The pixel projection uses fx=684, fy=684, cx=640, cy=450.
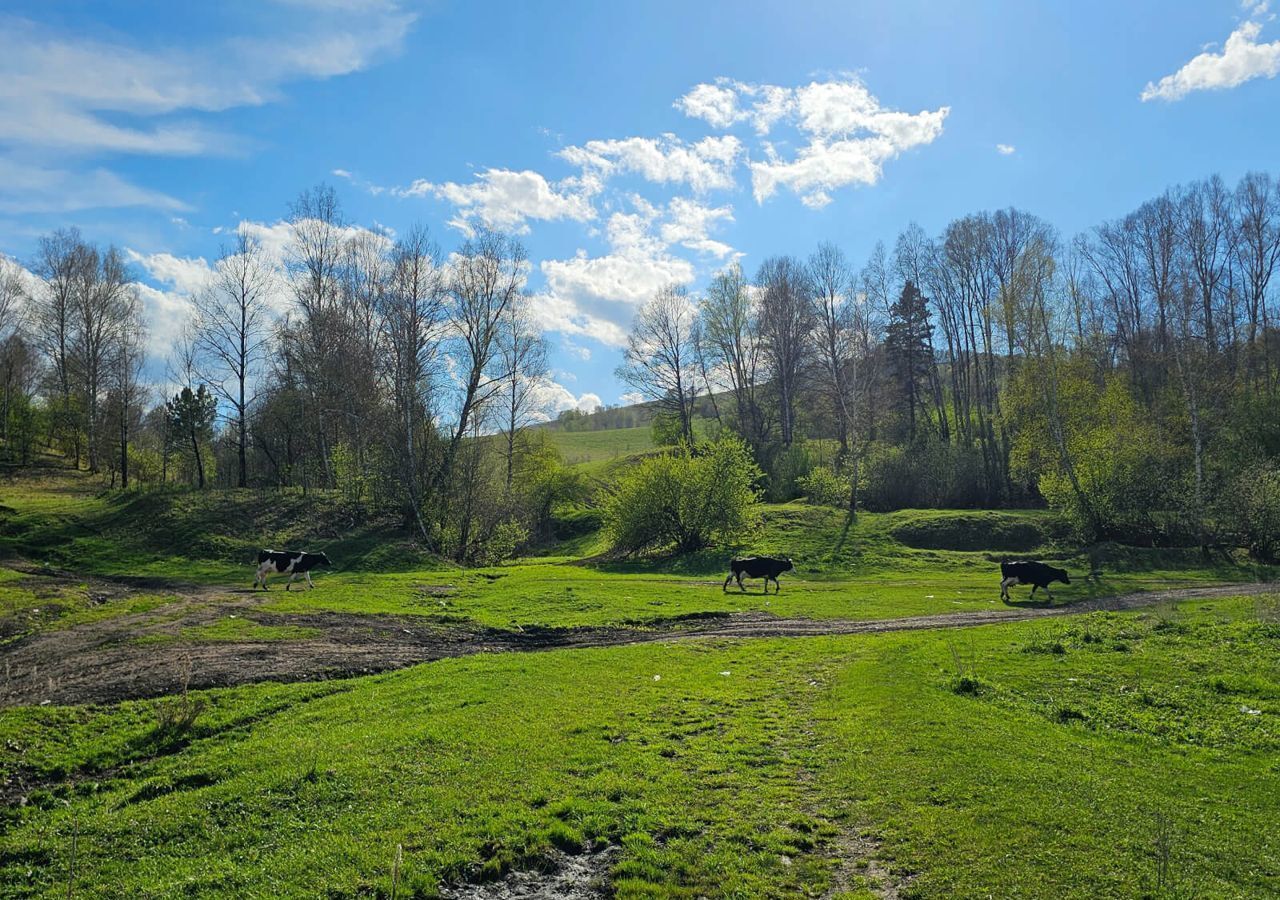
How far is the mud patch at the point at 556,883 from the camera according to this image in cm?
673

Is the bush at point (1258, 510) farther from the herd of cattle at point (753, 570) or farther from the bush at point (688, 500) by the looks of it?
the bush at point (688, 500)

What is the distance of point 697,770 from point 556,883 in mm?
3169

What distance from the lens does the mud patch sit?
6730mm

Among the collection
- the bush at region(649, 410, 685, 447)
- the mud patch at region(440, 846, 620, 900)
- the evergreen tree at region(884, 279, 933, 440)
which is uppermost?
the evergreen tree at region(884, 279, 933, 440)

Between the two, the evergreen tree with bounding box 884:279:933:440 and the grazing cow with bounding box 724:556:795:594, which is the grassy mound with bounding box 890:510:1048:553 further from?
the evergreen tree with bounding box 884:279:933:440

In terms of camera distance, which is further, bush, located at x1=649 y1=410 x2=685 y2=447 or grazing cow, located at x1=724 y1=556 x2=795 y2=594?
bush, located at x1=649 y1=410 x2=685 y2=447

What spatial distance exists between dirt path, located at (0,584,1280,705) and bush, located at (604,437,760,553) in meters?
18.3

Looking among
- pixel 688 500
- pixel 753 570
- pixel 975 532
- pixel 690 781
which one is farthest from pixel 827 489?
pixel 690 781

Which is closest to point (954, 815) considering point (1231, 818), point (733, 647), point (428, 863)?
point (1231, 818)

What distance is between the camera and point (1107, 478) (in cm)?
4000

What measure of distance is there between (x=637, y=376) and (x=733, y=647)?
174 ft

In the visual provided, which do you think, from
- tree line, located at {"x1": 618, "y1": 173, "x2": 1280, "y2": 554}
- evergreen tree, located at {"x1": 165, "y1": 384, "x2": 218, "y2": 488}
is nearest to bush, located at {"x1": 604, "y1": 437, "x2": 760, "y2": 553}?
tree line, located at {"x1": 618, "y1": 173, "x2": 1280, "y2": 554}

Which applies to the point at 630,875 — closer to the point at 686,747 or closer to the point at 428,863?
the point at 428,863

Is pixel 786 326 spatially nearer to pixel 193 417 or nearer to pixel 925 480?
pixel 925 480
